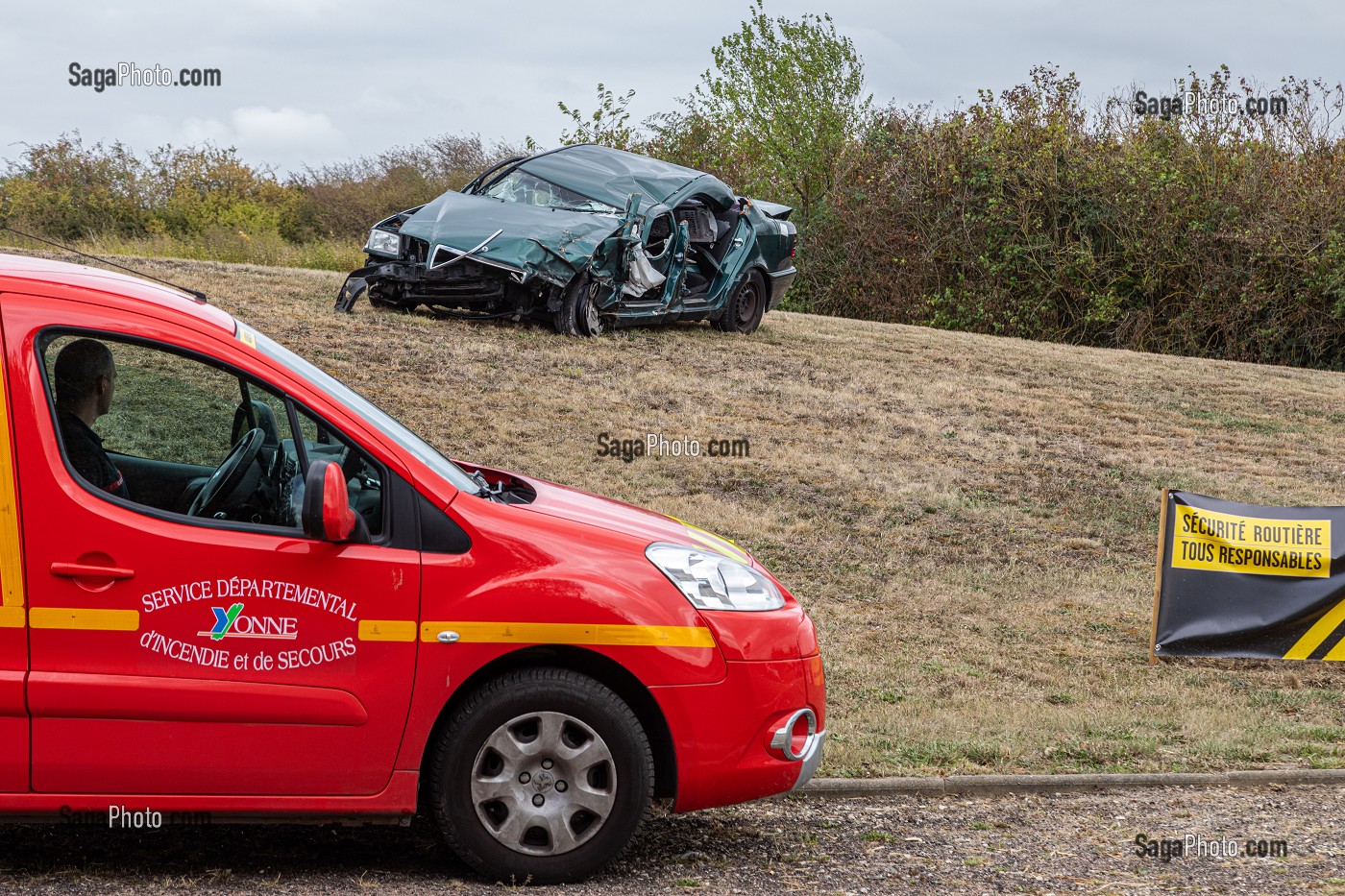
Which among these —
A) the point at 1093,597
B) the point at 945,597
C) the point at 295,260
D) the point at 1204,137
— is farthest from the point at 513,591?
the point at 1204,137

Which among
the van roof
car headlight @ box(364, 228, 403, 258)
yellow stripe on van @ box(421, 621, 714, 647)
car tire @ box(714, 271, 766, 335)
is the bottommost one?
yellow stripe on van @ box(421, 621, 714, 647)

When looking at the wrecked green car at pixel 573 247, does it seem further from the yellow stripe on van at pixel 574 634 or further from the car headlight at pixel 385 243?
the yellow stripe on van at pixel 574 634

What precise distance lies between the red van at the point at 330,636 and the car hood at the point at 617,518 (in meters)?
0.03

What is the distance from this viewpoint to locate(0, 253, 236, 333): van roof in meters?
3.95

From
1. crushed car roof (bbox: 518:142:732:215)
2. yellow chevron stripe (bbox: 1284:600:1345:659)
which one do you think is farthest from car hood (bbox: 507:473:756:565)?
crushed car roof (bbox: 518:142:732:215)

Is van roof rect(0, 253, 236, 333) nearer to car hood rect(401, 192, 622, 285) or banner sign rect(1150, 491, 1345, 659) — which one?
banner sign rect(1150, 491, 1345, 659)

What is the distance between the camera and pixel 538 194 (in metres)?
14.6

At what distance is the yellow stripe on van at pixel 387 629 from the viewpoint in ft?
Result: 12.8

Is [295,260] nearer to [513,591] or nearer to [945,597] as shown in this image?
[945,597]

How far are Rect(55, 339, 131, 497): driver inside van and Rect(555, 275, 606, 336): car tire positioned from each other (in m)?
10.1

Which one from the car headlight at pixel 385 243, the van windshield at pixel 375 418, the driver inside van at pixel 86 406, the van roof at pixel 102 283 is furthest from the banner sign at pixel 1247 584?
the car headlight at pixel 385 243

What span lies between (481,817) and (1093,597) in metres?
5.87

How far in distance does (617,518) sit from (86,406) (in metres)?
1.68

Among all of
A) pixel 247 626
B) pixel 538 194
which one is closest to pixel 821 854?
pixel 247 626
